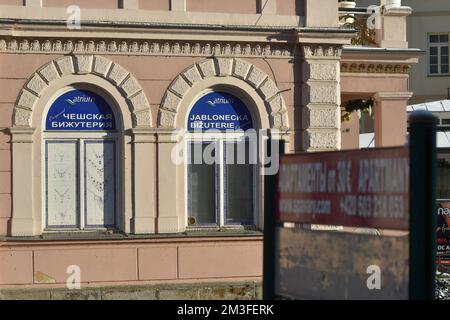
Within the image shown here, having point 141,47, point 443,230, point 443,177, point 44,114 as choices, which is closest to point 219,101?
point 141,47

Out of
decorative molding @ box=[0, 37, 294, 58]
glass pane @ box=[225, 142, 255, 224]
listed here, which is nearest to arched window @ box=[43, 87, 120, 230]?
decorative molding @ box=[0, 37, 294, 58]

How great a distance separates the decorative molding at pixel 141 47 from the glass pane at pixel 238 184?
144 cm

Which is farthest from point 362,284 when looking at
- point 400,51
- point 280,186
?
point 400,51

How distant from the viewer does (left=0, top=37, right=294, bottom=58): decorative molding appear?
15.0 metres

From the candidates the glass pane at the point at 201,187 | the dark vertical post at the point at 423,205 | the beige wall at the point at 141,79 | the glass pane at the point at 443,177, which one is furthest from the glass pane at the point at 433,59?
the dark vertical post at the point at 423,205

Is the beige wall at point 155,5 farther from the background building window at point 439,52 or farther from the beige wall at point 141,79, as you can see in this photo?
the background building window at point 439,52

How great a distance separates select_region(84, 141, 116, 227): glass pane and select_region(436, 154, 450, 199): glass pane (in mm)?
9961

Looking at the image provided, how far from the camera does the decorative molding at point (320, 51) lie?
51.7 feet

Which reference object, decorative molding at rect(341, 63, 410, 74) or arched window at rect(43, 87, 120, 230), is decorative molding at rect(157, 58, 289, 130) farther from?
decorative molding at rect(341, 63, 410, 74)

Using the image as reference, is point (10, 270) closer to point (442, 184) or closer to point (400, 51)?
point (400, 51)

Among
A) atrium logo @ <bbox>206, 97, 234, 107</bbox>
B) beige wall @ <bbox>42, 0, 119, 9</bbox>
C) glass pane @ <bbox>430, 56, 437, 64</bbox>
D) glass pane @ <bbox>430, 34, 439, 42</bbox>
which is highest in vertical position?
glass pane @ <bbox>430, 34, 439, 42</bbox>

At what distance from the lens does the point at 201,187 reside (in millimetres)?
15727

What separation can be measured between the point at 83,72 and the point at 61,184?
169 centimetres

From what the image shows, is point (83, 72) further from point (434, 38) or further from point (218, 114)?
point (434, 38)
